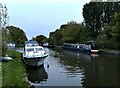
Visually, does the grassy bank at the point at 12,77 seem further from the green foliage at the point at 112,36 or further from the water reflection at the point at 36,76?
the green foliage at the point at 112,36

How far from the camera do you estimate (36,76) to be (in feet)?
100

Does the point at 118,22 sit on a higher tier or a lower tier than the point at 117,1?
lower

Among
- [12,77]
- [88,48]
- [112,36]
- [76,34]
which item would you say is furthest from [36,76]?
[76,34]

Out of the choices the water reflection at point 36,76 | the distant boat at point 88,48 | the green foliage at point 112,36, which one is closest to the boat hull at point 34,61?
the water reflection at point 36,76

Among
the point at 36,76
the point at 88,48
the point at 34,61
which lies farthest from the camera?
the point at 88,48

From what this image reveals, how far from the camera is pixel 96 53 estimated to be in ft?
225

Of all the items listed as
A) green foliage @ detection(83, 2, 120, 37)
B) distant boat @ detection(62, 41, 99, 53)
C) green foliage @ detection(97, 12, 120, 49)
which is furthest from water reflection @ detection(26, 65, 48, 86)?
green foliage @ detection(83, 2, 120, 37)

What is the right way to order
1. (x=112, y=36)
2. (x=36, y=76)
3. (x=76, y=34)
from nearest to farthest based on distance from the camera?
(x=36, y=76) → (x=112, y=36) → (x=76, y=34)

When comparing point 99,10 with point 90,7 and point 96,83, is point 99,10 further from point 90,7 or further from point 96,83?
point 96,83

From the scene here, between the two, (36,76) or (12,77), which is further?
(36,76)

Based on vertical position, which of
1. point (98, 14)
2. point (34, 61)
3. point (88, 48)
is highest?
point (98, 14)

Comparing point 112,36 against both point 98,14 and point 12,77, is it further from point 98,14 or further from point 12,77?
point 12,77

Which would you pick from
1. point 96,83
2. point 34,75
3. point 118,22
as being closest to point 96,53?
point 118,22

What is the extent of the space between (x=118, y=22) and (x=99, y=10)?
30.9 m
